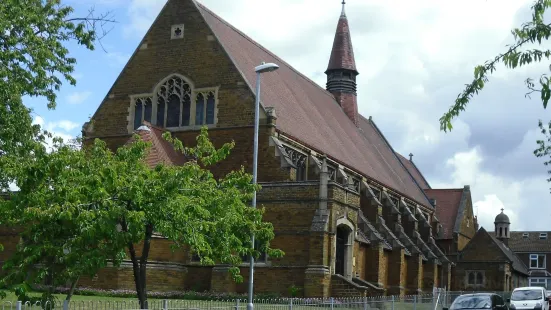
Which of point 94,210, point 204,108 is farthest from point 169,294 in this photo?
point 94,210

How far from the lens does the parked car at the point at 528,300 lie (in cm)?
3044

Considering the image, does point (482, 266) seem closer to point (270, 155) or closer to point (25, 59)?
point (270, 155)

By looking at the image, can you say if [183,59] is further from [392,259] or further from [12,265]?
[12,265]

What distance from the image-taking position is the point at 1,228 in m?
36.3

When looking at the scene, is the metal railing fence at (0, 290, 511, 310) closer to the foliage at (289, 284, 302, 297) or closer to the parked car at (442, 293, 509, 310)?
the foliage at (289, 284, 302, 297)

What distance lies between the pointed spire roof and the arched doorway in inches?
900

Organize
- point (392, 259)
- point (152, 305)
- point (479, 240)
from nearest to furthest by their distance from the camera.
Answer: point (152, 305), point (392, 259), point (479, 240)

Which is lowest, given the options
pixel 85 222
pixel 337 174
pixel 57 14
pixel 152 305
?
pixel 152 305

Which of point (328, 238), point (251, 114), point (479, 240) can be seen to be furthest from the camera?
point (479, 240)

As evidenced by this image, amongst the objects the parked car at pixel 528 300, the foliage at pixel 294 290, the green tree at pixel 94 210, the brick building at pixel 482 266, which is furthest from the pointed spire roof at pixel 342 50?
the green tree at pixel 94 210

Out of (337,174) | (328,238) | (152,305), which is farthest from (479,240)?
(152,305)

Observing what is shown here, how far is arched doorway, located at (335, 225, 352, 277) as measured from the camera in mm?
35500

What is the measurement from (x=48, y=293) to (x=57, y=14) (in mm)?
10554

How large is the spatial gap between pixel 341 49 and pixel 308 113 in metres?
14.3
